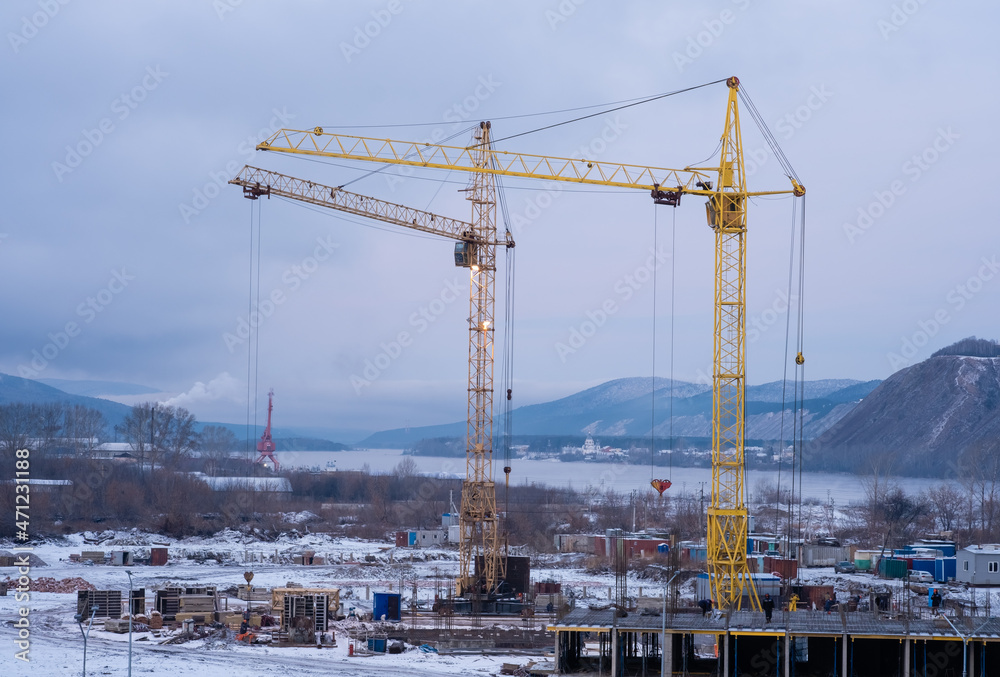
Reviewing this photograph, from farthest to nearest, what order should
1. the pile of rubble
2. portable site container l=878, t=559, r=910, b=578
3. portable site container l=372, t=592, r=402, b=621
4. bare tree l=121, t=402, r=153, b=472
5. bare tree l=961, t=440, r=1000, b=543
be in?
bare tree l=121, t=402, r=153, b=472 < bare tree l=961, t=440, r=1000, b=543 < portable site container l=878, t=559, r=910, b=578 < the pile of rubble < portable site container l=372, t=592, r=402, b=621

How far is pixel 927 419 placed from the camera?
6412 inches

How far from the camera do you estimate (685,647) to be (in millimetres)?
28234

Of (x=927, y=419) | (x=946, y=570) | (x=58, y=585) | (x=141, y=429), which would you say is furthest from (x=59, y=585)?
(x=927, y=419)

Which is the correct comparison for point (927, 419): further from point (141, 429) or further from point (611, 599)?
point (611, 599)

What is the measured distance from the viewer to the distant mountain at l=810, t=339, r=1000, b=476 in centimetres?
14612

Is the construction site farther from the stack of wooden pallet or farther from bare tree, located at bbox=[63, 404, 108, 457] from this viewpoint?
bare tree, located at bbox=[63, 404, 108, 457]

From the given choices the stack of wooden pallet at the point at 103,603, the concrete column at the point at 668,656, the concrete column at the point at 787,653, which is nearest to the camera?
the concrete column at the point at 787,653

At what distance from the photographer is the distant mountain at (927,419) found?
146125 mm

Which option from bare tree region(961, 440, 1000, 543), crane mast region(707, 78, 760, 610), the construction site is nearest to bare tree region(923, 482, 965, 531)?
bare tree region(961, 440, 1000, 543)

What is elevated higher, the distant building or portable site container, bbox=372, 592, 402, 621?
the distant building

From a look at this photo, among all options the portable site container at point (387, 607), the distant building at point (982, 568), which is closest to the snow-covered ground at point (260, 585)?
the distant building at point (982, 568)

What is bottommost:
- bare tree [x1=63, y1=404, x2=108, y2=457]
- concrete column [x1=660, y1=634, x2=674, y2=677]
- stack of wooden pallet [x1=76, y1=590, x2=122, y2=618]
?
stack of wooden pallet [x1=76, y1=590, x2=122, y2=618]

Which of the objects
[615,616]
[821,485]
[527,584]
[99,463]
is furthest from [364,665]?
[821,485]

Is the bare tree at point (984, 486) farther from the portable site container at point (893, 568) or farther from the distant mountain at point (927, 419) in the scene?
the portable site container at point (893, 568)
